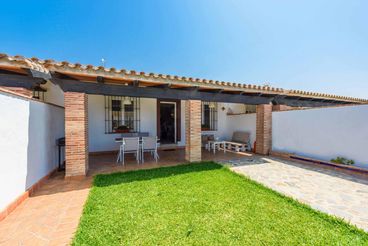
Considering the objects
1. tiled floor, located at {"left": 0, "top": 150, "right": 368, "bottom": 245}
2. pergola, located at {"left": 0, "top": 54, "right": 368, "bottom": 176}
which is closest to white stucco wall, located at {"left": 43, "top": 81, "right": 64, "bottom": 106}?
pergola, located at {"left": 0, "top": 54, "right": 368, "bottom": 176}

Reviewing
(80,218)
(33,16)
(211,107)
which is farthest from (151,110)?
(80,218)

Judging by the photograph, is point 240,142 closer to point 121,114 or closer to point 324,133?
point 324,133

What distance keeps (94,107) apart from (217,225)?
7.64 metres

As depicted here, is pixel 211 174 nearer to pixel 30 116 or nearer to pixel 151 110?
pixel 30 116

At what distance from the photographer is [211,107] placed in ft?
34.0

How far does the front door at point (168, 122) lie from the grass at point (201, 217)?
581cm

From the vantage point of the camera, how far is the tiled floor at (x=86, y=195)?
7.48 feet

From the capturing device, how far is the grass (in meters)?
2.14

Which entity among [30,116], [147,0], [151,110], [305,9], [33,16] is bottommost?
[30,116]

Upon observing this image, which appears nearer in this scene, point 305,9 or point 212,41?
point 305,9

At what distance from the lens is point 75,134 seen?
4367 mm

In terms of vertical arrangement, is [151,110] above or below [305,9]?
below

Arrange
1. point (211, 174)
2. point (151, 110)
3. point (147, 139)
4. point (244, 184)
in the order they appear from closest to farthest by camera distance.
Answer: point (244, 184) → point (211, 174) → point (147, 139) → point (151, 110)

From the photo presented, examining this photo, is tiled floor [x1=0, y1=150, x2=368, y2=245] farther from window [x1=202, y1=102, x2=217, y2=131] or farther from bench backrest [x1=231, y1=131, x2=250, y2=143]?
window [x1=202, y1=102, x2=217, y2=131]
